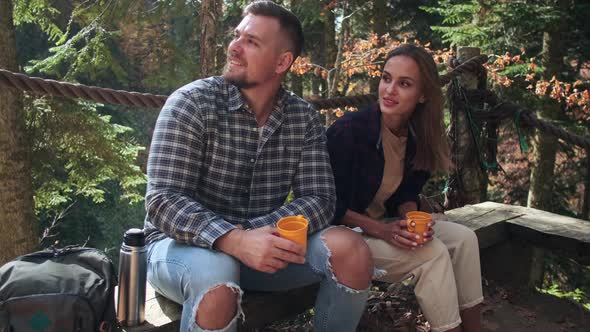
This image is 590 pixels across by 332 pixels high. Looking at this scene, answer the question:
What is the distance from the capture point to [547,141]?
876 centimetres

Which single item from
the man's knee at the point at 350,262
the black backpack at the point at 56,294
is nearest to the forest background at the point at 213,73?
the man's knee at the point at 350,262

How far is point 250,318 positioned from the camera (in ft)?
7.07

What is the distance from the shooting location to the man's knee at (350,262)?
1.93m

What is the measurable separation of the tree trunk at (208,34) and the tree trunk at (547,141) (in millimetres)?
5509

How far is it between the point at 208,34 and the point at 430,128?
11.8ft

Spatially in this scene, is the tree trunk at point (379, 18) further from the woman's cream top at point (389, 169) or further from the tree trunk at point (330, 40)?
the woman's cream top at point (389, 169)

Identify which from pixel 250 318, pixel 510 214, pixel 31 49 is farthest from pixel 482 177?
pixel 31 49

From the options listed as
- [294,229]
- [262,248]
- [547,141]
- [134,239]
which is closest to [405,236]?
[294,229]

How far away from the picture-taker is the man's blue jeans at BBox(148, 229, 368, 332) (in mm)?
1694

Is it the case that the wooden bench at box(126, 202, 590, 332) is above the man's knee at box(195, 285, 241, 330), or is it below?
below

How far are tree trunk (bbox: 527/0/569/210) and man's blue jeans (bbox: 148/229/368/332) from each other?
24.4ft

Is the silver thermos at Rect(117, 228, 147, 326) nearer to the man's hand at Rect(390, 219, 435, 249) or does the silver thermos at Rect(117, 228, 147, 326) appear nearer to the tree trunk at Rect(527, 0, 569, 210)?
the man's hand at Rect(390, 219, 435, 249)

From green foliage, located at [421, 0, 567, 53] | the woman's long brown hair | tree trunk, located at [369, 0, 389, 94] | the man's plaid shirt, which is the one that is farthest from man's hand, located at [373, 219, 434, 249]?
tree trunk, located at [369, 0, 389, 94]

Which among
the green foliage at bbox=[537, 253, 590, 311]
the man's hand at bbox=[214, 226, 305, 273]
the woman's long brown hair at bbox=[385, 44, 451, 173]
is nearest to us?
the man's hand at bbox=[214, 226, 305, 273]
